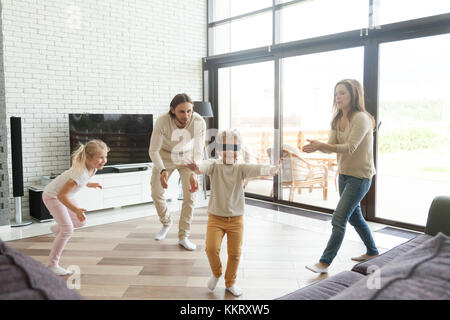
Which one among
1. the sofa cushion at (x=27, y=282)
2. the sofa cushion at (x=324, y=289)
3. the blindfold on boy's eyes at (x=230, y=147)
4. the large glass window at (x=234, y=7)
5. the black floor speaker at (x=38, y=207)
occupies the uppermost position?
the large glass window at (x=234, y=7)

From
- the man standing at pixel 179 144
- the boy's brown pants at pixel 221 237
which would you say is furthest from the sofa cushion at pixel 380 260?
the man standing at pixel 179 144

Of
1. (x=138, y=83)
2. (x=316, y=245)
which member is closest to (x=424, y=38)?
(x=316, y=245)

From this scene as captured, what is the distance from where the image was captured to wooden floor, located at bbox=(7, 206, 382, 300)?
2.63m

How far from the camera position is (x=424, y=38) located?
389cm

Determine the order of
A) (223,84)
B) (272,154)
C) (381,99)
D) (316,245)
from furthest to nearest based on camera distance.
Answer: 1. (223,84)
2. (272,154)
3. (381,99)
4. (316,245)

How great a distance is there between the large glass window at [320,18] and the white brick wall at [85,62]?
5.56ft

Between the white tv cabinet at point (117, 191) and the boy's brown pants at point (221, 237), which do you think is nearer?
the boy's brown pants at point (221, 237)

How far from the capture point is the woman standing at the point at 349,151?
8.97ft

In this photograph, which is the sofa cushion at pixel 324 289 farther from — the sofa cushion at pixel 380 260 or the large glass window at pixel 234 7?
the large glass window at pixel 234 7

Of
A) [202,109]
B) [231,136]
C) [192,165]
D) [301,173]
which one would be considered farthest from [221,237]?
→ [202,109]

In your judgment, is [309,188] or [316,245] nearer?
[316,245]

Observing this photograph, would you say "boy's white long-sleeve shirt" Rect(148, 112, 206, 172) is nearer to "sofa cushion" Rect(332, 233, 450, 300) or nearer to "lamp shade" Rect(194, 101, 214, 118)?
"lamp shade" Rect(194, 101, 214, 118)
